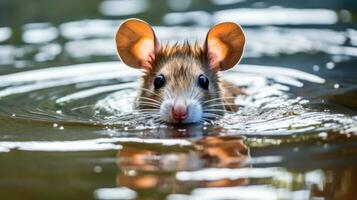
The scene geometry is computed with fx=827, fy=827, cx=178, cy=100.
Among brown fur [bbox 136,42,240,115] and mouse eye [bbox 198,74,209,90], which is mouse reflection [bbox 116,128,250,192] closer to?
brown fur [bbox 136,42,240,115]

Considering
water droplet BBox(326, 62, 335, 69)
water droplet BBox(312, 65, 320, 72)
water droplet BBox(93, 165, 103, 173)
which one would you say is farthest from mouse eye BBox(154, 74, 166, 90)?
water droplet BBox(326, 62, 335, 69)

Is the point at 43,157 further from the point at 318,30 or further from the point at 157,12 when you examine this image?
the point at 157,12

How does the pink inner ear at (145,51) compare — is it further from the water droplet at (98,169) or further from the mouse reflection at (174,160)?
the water droplet at (98,169)

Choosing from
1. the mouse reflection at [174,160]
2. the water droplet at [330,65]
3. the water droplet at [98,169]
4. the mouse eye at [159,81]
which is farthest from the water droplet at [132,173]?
the water droplet at [330,65]

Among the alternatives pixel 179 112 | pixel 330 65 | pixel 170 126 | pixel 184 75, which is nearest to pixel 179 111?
pixel 179 112

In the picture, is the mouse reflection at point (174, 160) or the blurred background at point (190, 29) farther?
the blurred background at point (190, 29)

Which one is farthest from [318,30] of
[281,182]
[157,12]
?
[281,182]
